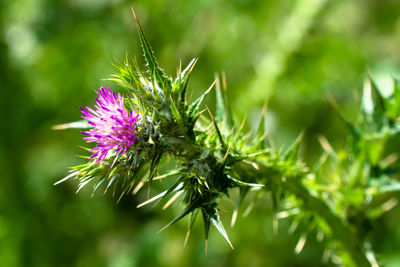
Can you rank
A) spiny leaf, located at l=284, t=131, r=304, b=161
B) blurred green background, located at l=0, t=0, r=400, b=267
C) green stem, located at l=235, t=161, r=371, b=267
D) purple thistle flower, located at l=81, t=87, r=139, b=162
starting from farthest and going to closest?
1. blurred green background, located at l=0, t=0, r=400, b=267
2. spiny leaf, located at l=284, t=131, r=304, b=161
3. green stem, located at l=235, t=161, r=371, b=267
4. purple thistle flower, located at l=81, t=87, r=139, b=162

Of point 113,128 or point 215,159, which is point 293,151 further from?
point 113,128

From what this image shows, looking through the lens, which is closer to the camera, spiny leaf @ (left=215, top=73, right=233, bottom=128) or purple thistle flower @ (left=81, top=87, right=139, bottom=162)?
purple thistle flower @ (left=81, top=87, right=139, bottom=162)

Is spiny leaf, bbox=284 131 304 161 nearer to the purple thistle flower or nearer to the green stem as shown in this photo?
the green stem

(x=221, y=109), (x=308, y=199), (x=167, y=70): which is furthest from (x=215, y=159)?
(x=167, y=70)

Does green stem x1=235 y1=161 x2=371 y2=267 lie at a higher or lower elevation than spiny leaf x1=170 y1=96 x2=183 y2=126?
lower

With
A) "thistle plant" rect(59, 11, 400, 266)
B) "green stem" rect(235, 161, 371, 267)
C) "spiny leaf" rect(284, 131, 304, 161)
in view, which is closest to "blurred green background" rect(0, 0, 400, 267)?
"thistle plant" rect(59, 11, 400, 266)

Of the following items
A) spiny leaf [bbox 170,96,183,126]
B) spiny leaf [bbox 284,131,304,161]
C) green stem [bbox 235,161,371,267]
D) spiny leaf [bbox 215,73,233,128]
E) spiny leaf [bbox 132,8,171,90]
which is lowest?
green stem [bbox 235,161,371,267]

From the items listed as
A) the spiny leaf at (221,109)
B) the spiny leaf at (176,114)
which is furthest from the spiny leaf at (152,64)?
the spiny leaf at (221,109)
